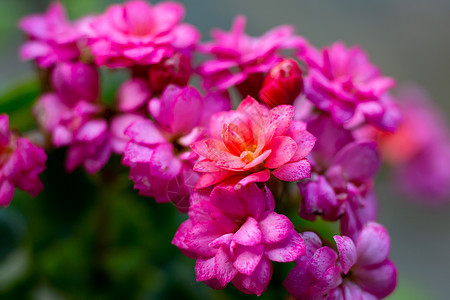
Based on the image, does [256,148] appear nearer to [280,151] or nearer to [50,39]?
[280,151]

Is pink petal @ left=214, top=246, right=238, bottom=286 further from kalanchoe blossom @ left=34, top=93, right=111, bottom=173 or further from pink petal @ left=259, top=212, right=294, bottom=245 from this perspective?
kalanchoe blossom @ left=34, top=93, right=111, bottom=173

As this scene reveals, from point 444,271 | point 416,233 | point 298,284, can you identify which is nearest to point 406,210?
point 416,233

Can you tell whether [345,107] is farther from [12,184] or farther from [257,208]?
[12,184]

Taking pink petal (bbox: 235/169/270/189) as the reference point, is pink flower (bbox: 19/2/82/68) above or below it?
above

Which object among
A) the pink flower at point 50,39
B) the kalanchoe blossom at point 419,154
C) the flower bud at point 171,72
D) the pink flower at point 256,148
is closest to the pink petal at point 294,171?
the pink flower at point 256,148

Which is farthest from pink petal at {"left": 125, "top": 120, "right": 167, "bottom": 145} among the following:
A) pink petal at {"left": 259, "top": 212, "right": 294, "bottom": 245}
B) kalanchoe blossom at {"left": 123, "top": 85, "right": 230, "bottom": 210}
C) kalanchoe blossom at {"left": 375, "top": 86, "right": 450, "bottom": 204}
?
kalanchoe blossom at {"left": 375, "top": 86, "right": 450, "bottom": 204}
